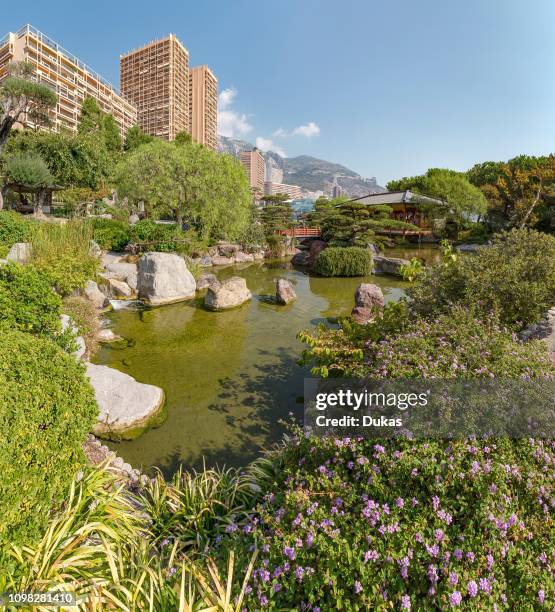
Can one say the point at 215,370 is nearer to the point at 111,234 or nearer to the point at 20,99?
the point at 111,234

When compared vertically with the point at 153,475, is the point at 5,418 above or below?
above

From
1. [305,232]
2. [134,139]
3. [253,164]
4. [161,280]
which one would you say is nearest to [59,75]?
[134,139]

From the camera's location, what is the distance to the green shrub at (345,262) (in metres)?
16.5

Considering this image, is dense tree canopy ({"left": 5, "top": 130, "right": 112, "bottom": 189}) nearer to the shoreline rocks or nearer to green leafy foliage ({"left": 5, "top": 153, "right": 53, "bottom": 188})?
green leafy foliage ({"left": 5, "top": 153, "right": 53, "bottom": 188})

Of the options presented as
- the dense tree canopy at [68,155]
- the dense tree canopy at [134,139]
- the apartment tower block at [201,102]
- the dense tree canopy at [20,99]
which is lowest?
the dense tree canopy at [68,155]

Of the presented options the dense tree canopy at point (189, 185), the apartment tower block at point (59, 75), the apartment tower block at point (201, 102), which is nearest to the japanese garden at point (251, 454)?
the dense tree canopy at point (189, 185)

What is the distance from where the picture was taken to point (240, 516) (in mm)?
2834

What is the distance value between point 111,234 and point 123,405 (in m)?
14.7

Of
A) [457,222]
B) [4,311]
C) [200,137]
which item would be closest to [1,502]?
[4,311]

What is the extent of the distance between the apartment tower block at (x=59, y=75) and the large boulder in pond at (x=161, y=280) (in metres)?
51.8

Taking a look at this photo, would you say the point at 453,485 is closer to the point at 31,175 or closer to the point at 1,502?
→ the point at 1,502

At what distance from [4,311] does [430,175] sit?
44327 millimetres

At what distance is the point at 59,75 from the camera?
6144cm

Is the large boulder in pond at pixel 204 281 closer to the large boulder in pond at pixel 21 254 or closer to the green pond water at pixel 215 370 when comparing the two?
the green pond water at pixel 215 370
